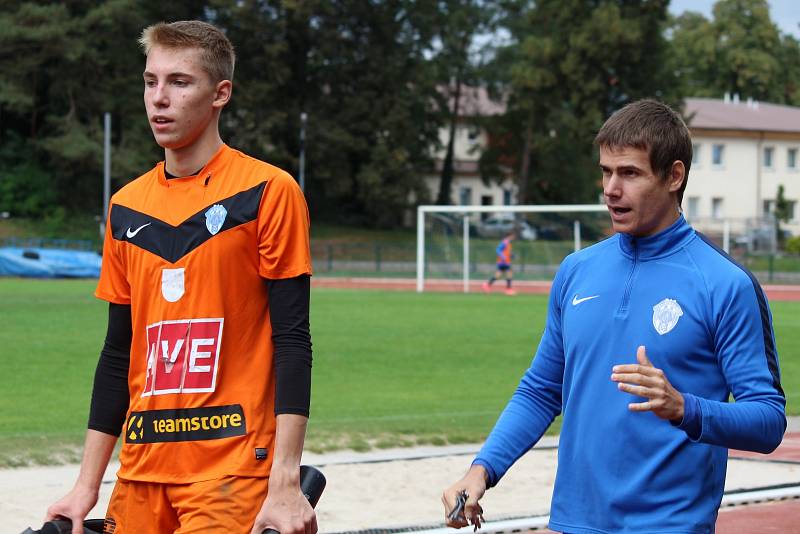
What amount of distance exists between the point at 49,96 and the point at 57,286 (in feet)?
92.0

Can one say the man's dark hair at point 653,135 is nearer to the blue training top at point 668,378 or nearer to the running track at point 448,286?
the blue training top at point 668,378

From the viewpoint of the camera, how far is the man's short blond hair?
358 cm

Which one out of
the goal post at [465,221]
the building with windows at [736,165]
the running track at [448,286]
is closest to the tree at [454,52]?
the building with windows at [736,165]

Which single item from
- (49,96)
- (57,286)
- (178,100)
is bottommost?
(57,286)

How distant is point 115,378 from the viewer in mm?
3764

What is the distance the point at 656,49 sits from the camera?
218 feet

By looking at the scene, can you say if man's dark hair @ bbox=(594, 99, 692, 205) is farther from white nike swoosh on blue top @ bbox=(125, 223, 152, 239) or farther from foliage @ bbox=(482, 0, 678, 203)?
foliage @ bbox=(482, 0, 678, 203)

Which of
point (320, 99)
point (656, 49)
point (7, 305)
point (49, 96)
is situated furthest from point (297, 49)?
point (7, 305)

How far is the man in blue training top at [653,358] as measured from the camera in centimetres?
319

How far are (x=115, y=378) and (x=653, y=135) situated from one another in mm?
1710

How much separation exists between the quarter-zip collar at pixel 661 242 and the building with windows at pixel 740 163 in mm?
83839

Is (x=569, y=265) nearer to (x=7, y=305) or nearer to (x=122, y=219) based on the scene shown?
(x=122, y=219)

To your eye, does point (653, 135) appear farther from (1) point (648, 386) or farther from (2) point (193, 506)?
(2) point (193, 506)

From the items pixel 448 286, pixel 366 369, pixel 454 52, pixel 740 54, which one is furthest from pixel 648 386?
pixel 740 54
